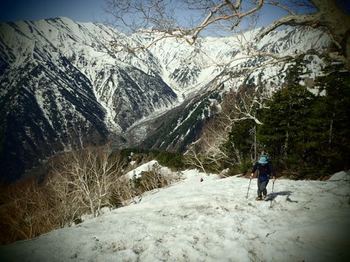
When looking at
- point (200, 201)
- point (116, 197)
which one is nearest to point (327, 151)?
point (200, 201)

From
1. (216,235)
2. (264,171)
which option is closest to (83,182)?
(264,171)

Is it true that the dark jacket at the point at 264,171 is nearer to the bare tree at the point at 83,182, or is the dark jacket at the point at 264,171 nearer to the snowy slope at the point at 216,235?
the snowy slope at the point at 216,235

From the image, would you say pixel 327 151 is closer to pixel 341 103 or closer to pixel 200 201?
pixel 341 103

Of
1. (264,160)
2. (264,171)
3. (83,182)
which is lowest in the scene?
(83,182)

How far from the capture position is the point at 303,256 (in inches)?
287

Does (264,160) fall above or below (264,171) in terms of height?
above

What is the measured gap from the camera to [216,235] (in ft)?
29.9

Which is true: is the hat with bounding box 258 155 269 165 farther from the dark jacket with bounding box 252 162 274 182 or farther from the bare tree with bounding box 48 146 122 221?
the bare tree with bounding box 48 146 122 221

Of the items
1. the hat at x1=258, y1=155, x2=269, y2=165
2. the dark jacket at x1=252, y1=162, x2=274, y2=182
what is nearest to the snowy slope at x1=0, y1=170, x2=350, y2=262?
the dark jacket at x1=252, y1=162, x2=274, y2=182

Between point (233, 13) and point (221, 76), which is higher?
point (233, 13)

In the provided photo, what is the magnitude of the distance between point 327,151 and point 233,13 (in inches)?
683

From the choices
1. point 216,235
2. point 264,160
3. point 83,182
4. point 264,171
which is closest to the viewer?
point 216,235

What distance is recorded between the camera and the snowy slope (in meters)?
7.76

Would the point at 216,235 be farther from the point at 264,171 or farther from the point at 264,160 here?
the point at 264,160
